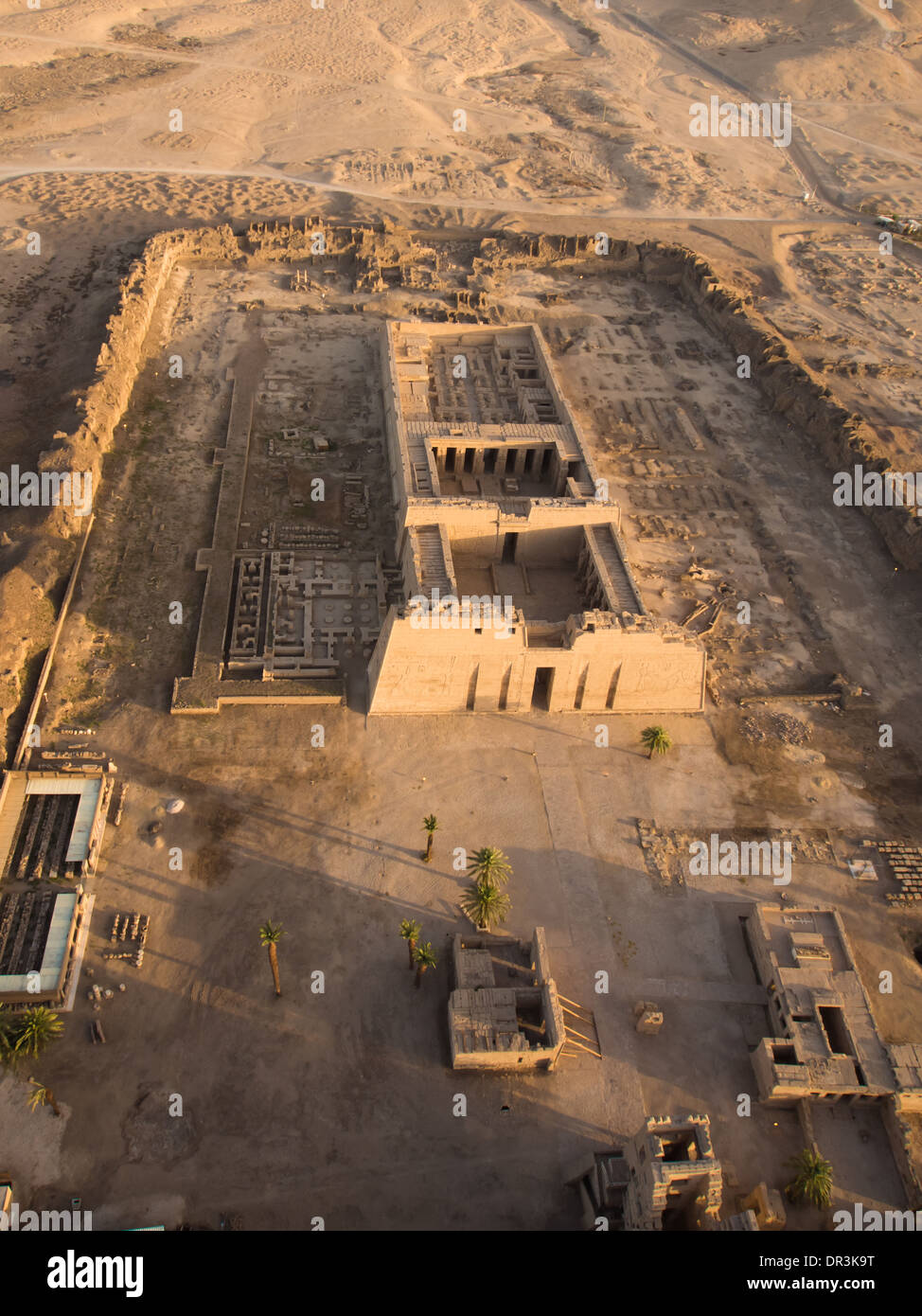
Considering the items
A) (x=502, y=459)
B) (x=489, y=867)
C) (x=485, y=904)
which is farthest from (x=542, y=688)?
(x=502, y=459)

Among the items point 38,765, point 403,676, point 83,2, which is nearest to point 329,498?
point 403,676

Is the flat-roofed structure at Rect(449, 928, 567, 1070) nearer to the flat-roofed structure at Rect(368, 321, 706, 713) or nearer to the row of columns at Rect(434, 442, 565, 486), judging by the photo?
the flat-roofed structure at Rect(368, 321, 706, 713)

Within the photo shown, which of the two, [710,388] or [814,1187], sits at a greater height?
[710,388]

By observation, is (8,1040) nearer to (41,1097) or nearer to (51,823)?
(41,1097)

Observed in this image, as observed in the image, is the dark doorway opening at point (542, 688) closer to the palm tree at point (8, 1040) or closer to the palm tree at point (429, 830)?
the palm tree at point (429, 830)

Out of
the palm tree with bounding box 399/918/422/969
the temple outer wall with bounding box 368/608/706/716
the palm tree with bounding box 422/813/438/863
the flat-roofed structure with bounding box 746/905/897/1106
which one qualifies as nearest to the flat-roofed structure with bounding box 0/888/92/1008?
the palm tree with bounding box 399/918/422/969

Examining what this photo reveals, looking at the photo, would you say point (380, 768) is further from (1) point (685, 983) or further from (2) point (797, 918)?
(2) point (797, 918)


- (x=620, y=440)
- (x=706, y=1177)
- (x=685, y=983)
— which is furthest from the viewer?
(x=620, y=440)
